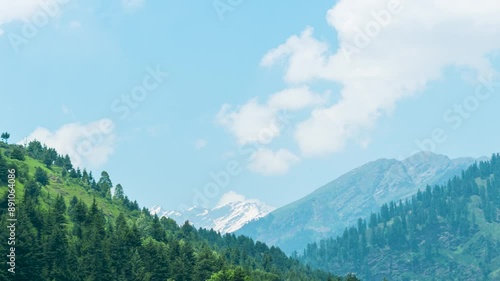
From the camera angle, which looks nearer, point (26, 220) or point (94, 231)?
point (26, 220)

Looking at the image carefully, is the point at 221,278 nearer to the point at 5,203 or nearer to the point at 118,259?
the point at 118,259

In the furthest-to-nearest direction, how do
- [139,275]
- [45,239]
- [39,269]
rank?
[139,275] < [45,239] < [39,269]

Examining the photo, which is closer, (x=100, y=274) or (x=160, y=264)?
(x=100, y=274)

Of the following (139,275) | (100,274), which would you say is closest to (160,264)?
(139,275)

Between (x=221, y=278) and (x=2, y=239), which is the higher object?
(x=2, y=239)

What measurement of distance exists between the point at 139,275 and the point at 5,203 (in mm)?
45269

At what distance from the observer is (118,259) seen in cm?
19338

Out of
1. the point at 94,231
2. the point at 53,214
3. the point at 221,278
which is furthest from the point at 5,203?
the point at 221,278

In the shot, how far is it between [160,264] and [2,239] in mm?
53679

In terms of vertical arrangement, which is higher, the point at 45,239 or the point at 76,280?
the point at 45,239

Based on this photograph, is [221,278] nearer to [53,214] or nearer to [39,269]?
[39,269]

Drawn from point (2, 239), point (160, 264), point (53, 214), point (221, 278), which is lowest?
point (221, 278)

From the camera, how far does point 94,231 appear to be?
7731 inches

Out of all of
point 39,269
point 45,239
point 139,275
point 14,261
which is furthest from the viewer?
point 139,275
